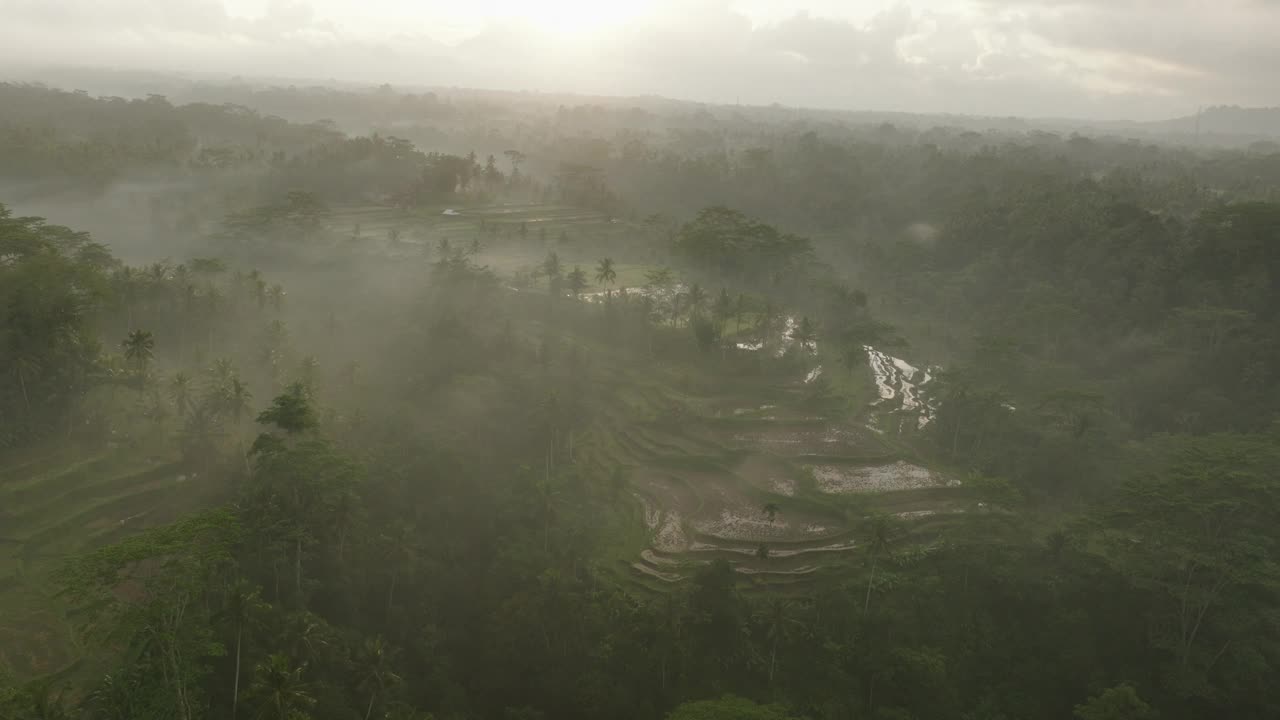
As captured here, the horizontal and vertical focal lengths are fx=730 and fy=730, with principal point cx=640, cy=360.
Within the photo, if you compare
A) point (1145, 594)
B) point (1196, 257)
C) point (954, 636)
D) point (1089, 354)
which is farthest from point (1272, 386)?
point (954, 636)

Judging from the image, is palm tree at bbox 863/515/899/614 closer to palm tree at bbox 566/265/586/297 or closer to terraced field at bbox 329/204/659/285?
palm tree at bbox 566/265/586/297

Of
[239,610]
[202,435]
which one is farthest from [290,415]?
[239,610]

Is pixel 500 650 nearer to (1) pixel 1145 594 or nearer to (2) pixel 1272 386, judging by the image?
(1) pixel 1145 594

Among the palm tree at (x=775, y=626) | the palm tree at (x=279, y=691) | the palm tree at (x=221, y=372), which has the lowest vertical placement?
the palm tree at (x=775, y=626)

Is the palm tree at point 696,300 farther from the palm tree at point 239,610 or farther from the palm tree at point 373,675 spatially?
the palm tree at point 239,610

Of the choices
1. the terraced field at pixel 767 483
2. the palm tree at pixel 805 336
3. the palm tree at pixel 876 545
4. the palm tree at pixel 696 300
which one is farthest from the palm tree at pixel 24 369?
the palm tree at pixel 805 336

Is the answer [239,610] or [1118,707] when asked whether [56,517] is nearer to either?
[239,610]
